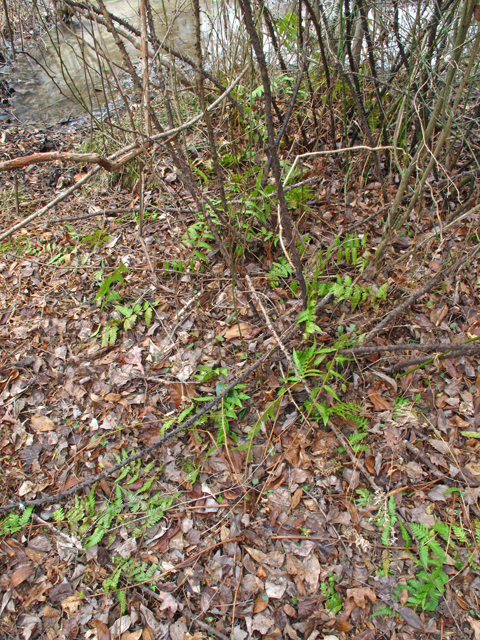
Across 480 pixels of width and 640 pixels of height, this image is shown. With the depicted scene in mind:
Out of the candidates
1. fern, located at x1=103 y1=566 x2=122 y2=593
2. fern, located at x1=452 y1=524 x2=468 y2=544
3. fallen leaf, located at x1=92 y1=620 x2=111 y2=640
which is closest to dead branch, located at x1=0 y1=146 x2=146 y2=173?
fern, located at x1=103 y1=566 x2=122 y2=593

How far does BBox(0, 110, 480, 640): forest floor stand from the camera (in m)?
2.06

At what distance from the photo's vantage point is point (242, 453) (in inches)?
99.0

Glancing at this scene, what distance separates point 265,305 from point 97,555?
6.52ft

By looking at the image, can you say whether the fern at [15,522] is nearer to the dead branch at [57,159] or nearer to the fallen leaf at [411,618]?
the dead branch at [57,159]

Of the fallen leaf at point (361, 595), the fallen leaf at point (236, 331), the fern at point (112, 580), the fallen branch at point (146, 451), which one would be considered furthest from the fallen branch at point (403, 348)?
the fern at point (112, 580)

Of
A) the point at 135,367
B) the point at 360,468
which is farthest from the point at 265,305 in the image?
the point at 360,468

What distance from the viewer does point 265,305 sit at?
3061 millimetres

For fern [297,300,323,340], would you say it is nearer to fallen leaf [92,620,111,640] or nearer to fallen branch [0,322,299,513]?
fallen branch [0,322,299,513]

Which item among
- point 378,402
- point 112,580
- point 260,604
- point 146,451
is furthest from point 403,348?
point 112,580

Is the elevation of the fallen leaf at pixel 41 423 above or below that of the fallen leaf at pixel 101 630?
above

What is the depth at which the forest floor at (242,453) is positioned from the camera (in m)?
2.06

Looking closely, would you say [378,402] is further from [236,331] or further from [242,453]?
[236,331]

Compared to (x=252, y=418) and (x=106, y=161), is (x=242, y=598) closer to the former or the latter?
(x=252, y=418)

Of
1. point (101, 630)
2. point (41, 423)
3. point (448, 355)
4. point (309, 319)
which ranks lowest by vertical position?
point (101, 630)
